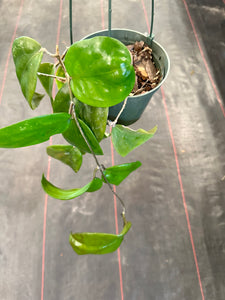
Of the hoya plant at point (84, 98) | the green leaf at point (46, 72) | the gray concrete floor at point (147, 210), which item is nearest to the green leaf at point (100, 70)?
the hoya plant at point (84, 98)

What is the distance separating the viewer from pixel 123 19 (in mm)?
2148

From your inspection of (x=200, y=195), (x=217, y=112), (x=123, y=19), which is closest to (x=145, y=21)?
(x=123, y=19)

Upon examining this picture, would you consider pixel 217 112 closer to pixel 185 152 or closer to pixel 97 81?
pixel 185 152

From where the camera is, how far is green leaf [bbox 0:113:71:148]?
0.35m

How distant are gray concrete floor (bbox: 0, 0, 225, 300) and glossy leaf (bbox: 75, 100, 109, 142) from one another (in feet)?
3.43

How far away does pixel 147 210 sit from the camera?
56.8 inches

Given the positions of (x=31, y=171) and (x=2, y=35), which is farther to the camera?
(x=2, y=35)

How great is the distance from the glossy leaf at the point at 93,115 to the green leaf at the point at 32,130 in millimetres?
60

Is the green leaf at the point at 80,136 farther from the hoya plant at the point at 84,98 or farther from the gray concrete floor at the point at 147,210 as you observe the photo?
the gray concrete floor at the point at 147,210

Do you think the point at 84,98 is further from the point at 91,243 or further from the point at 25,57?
the point at 91,243

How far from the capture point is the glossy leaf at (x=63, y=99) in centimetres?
44

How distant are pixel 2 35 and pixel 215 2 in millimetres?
1773

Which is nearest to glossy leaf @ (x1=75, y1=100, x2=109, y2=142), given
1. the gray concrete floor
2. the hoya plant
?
the hoya plant

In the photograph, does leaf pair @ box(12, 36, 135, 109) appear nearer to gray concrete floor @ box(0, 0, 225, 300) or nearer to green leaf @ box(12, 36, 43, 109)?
green leaf @ box(12, 36, 43, 109)
